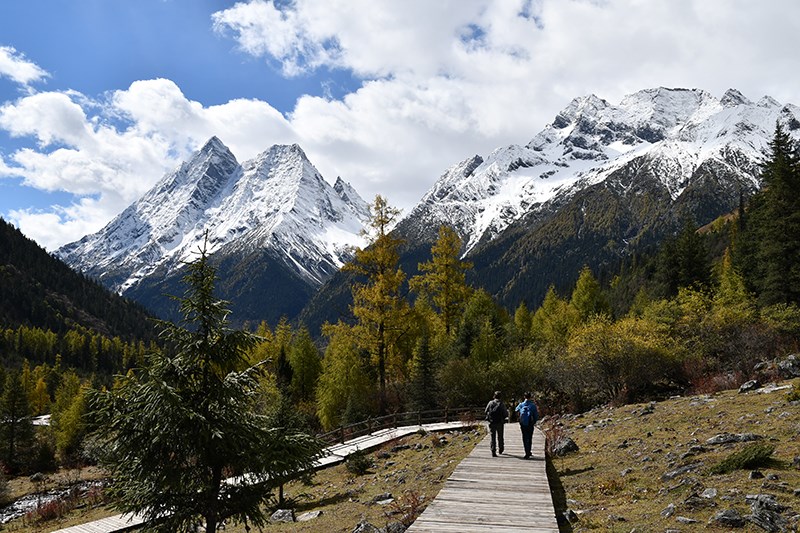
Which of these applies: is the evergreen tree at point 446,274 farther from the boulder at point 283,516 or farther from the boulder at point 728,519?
the boulder at point 728,519

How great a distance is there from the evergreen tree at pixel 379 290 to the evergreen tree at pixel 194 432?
16946 millimetres

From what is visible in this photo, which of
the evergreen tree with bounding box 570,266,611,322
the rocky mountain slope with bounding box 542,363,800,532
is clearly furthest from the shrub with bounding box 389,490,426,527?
the evergreen tree with bounding box 570,266,611,322

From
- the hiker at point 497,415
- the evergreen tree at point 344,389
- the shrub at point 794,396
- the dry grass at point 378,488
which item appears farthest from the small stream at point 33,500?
the shrub at point 794,396

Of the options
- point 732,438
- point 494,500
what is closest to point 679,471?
point 732,438

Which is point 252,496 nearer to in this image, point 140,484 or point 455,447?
point 140,484

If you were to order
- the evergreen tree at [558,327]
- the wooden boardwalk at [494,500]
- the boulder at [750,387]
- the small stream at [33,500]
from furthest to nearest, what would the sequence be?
the evergreen tree at [558,327] → the small stream at [33,500] → the boulder at [750,387] → the wooden boardwalk at [494,500]

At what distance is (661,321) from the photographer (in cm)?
3719

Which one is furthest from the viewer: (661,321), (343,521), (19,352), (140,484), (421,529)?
(19,352)

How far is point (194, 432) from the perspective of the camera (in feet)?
43.0

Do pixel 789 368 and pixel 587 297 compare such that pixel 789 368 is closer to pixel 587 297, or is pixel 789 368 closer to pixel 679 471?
pixel 679 471

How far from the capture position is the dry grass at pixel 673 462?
34.0 ft

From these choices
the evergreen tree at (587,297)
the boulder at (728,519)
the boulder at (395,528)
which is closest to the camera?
the boulder at (728,519)

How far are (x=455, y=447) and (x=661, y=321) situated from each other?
21.1m

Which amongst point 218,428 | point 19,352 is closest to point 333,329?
point 218,428
